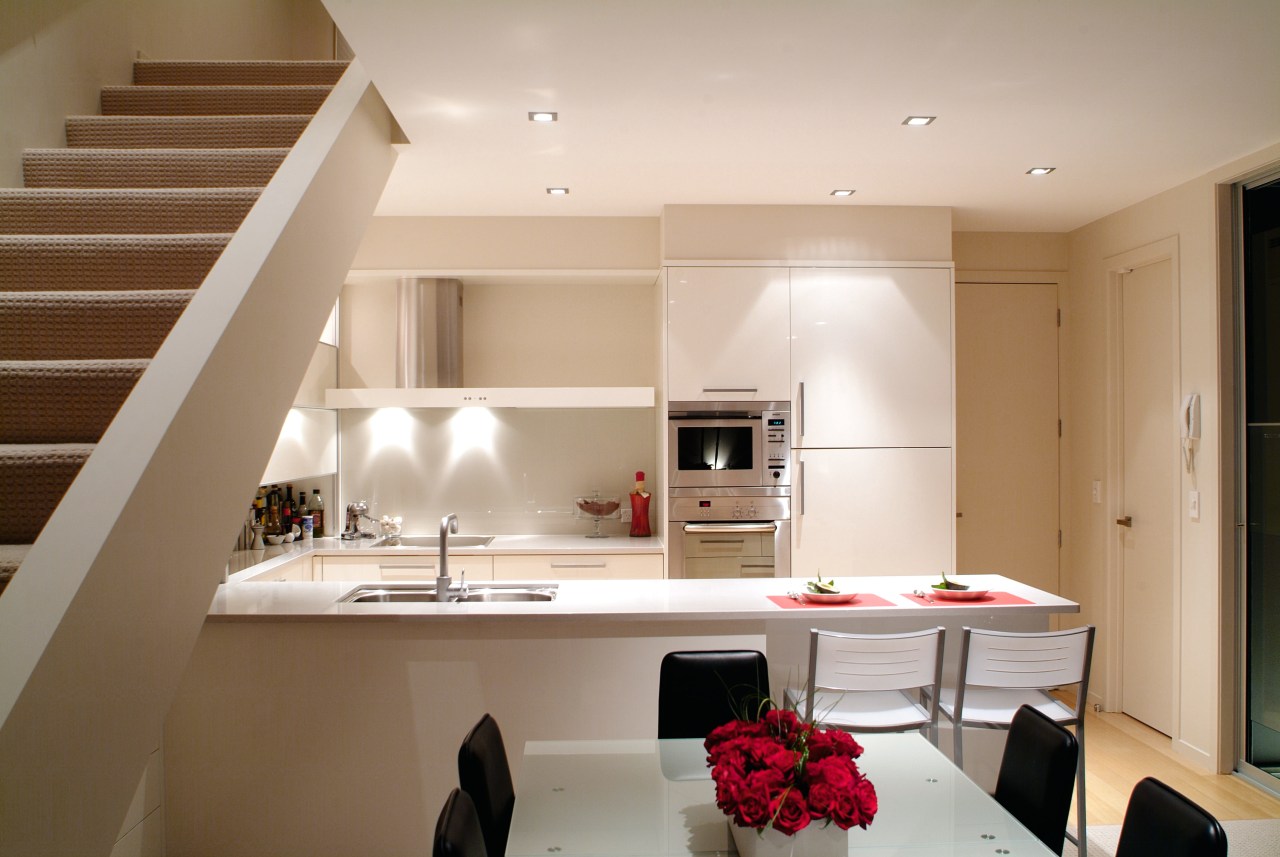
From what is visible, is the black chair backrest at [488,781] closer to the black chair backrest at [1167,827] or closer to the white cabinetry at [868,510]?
the black chair backrest at [1167,827]

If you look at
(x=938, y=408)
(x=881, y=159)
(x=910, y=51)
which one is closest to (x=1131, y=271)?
(x=938, y=408)

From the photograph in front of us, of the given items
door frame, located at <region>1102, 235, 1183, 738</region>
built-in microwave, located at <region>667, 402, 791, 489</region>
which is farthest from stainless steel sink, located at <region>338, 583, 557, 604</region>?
door frame, located at <region>1102, 235, 1183, 738</region>

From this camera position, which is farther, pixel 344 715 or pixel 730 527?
pixel 730 527

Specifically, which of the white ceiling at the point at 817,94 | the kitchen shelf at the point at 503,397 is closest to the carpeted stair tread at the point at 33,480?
the white ceiling at the point at 817,94

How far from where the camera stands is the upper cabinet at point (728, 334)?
434cm

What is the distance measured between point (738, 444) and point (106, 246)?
3002 mm

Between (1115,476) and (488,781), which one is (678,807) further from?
(1115,476)

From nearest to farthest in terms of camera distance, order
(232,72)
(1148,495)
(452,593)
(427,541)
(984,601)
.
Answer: (984,601) → (452,593) → (232,72) → (1148,495) → (427,541)

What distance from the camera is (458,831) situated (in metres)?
1.48

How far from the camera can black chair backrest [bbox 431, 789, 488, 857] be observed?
4.68 ft

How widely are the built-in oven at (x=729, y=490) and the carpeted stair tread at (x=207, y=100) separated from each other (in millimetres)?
2197

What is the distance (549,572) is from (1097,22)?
3343 mm

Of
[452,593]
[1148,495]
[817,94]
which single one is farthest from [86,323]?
[1148,495]

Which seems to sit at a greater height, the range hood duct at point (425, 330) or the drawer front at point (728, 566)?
the range hood duct at point (425, 330)
